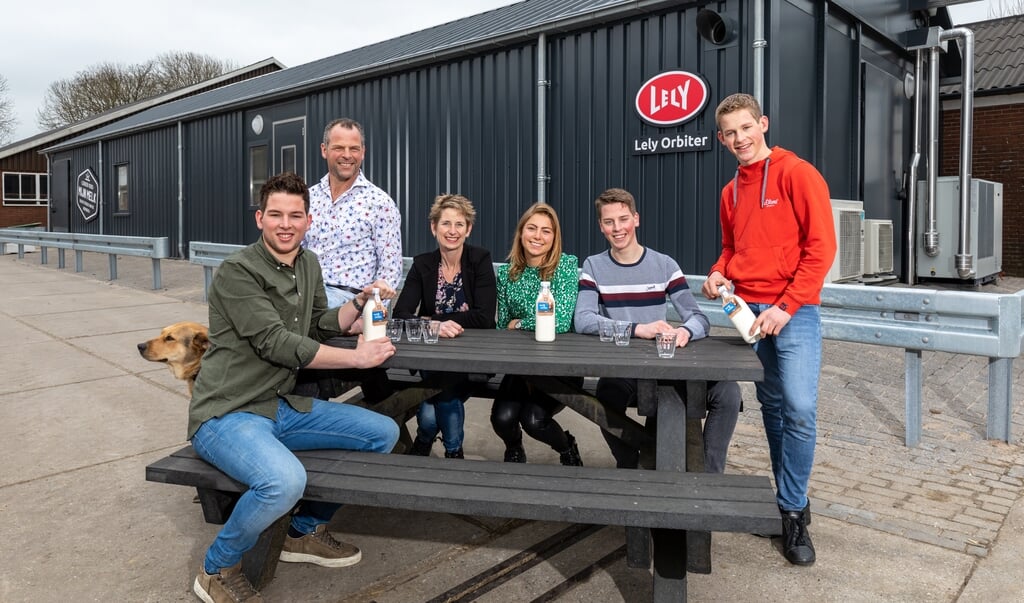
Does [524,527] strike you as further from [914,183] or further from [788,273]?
[914,183]

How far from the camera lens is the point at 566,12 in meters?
9.23

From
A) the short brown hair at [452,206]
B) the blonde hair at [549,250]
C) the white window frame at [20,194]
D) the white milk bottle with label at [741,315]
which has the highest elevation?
the white window frame at [20,194]

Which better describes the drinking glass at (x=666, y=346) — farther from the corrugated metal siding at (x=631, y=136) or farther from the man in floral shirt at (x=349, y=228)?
the corrugated metal siding at (x=631, y=136)

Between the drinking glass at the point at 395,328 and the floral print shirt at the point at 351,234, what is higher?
the floral print shirt at the point at 351,234

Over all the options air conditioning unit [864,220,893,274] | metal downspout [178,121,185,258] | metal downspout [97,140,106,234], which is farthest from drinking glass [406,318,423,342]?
metal downspout [97,140,106,234]

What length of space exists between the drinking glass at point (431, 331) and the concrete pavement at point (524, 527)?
Answer: 2.75 feet

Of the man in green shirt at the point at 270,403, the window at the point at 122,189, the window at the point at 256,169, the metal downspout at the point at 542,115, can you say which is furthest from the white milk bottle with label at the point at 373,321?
the window at the point at 122,189

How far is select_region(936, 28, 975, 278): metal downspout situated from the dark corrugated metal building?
0.79m

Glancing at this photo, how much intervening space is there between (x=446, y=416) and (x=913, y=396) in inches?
106

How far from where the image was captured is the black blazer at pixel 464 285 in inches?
157

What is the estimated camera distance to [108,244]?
13.1m

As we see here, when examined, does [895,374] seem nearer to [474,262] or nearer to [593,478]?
[474,262]

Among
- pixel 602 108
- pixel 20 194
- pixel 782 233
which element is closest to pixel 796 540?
pixel 782 233

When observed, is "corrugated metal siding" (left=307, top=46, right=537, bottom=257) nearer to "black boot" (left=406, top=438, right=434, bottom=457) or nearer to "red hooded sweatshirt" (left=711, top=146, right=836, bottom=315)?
"black boot" (left=406, top=438, right=434, bottom=457)
